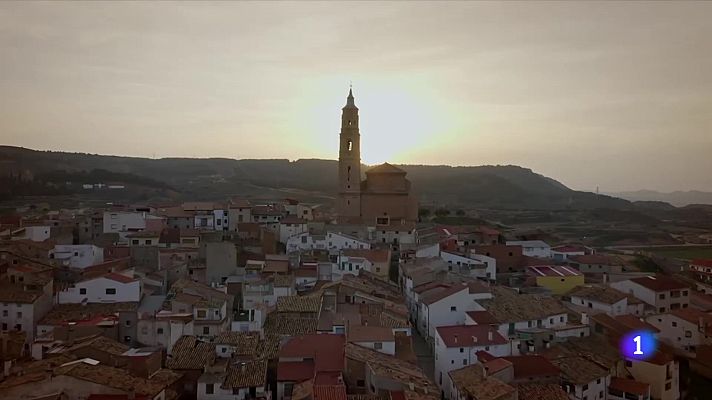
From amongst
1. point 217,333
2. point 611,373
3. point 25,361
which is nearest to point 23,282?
point 25,361

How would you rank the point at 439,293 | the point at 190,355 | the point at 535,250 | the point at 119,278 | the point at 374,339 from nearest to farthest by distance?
the point at 190,355, the point at 374,339, the point at 119,278, the point at 439,293, the point at 535,250

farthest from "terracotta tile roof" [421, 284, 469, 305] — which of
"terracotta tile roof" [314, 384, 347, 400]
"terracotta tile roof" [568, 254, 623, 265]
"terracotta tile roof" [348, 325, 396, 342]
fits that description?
"terracotta tile roof" [568, 254, 623, 265]

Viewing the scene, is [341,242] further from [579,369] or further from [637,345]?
[579,369]

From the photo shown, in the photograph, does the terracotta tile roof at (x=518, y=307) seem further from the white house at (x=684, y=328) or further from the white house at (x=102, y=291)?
the white house at (x=102, y=291)

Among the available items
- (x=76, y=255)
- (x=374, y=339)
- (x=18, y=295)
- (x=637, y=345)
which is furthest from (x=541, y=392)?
(x=76, y=255)

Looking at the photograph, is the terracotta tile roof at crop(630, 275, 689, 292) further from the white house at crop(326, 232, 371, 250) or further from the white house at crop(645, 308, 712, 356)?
the white house at crop(326, 232, 371, 250)

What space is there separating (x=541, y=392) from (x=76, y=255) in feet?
71.9

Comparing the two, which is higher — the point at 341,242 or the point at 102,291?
the point at 341,242

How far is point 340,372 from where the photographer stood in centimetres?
1752

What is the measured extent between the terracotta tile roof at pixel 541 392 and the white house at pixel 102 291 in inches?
589

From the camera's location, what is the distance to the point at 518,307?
24578 mm

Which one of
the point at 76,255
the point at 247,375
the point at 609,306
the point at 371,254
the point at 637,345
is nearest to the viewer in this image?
the point at 247,375

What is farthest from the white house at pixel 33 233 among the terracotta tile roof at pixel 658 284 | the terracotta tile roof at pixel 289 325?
the terracotta tile roof at pixel 658 284

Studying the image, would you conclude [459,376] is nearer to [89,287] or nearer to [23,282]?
[89,287]
